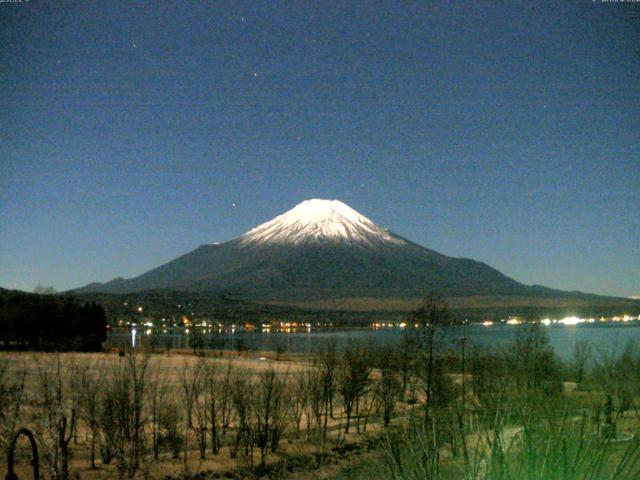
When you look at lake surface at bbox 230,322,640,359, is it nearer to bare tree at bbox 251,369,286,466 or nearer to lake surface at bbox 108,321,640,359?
lake surface at bbox 108,321,640,359

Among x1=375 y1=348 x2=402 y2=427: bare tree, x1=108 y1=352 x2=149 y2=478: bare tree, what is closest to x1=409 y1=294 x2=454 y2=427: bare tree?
x1=375 y1=348 x2=402 y2=427: bare tree

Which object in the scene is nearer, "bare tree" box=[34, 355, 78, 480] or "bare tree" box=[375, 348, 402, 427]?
"bare tree" box=[34, 355, 78, 480]

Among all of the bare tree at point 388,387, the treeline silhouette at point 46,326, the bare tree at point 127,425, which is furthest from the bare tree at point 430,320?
the treeline silhouette at point 46,326

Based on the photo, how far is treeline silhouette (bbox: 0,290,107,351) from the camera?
57688mm

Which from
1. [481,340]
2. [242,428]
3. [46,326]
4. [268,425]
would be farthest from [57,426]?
[481,340]

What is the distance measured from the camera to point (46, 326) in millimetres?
61000

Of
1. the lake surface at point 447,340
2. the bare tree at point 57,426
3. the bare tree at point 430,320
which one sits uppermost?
the bare tree at point 430,320

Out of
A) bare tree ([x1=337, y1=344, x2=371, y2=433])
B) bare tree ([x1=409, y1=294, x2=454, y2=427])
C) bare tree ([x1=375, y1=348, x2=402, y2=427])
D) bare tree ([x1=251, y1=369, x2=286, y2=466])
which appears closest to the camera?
bare tree ([x1=251, y1=369, x2=286, y2=466])

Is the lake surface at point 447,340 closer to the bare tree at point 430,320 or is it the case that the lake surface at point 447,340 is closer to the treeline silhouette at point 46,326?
the bare tree at point 430,320

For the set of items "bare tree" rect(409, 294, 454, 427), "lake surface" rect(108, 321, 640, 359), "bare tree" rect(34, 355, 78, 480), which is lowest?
"lake surface" rect(108, 321, 640, 359)

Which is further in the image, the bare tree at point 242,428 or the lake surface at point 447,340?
Answer: the lake surface at point 447,340

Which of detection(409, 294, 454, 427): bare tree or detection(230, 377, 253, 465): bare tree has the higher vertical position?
detection(409, 294, 454, 427): bare tree

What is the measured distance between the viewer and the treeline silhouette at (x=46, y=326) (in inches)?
2271

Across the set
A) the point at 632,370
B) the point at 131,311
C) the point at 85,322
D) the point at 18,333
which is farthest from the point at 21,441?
the point at 131,311
